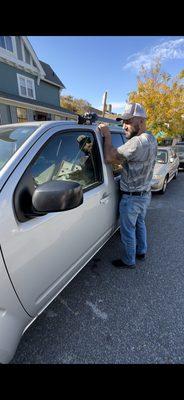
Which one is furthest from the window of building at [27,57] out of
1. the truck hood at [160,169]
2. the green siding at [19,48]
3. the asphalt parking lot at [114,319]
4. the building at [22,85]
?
the asphalt parking lot at [114,319]

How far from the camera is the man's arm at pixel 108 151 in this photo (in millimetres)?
2398

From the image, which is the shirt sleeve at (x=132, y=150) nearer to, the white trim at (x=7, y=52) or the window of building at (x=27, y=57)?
the white trim at (x=7, y=52)

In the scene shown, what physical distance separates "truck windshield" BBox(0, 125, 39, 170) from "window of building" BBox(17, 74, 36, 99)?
49.3ft

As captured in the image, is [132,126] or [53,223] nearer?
[53,223]

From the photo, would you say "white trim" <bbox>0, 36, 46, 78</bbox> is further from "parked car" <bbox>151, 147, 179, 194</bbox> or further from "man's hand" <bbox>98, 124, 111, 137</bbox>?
"man's hand" <bbox>98, 124, 111, 137</bbox>

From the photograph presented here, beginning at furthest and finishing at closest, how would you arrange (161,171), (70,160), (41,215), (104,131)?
(161,171), (104,131), (70,160), (41,215)

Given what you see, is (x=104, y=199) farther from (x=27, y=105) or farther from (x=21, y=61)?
(x=21, y=61)

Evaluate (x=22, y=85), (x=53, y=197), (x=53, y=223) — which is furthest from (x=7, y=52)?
(x=53, y=197)

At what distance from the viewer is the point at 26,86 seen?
15.4 m

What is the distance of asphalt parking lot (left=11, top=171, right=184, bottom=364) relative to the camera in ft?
5.78

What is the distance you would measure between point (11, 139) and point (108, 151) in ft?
3.55

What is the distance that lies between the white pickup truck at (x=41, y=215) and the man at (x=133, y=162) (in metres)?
0.28

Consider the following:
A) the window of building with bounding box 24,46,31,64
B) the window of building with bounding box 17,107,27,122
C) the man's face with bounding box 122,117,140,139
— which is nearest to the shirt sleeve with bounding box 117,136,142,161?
the man's face with bounding box 122,117,140,139
